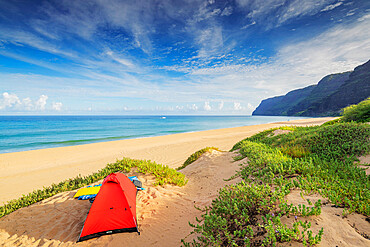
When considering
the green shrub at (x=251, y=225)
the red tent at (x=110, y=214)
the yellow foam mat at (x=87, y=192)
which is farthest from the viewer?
the yellow foam mat at (x=87, y=192)

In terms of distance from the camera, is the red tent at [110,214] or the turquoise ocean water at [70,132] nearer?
the red tent at [110,214]

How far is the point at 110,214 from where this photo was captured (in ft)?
16.5

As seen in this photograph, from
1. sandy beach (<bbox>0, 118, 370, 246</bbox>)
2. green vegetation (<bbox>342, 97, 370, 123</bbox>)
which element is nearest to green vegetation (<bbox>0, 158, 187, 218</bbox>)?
sandy beach (<bbox>0, 118, 370, 246</bbox>)

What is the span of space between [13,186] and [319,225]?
1678 cm

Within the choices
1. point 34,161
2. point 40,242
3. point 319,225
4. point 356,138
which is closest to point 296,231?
point 319,225

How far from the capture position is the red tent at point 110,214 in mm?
4805

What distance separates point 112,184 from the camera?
5598 millimetres

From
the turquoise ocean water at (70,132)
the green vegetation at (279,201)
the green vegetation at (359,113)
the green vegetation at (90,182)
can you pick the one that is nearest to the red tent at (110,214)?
the green vegetation at (279,201)

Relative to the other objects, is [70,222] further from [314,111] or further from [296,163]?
[314,111]

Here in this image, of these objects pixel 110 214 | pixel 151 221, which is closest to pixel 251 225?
pixel 151 221

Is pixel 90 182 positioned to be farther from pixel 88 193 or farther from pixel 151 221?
pixel 151 221

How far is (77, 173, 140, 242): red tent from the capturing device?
4805 millimetres

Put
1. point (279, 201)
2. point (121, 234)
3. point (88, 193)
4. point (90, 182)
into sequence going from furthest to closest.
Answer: point (90, 182)
point (88, 193)
point (121, 234)
point (279, 201)

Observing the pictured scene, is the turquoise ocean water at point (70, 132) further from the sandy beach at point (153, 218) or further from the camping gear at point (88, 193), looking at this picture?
the camping gear at point (88, 193)
